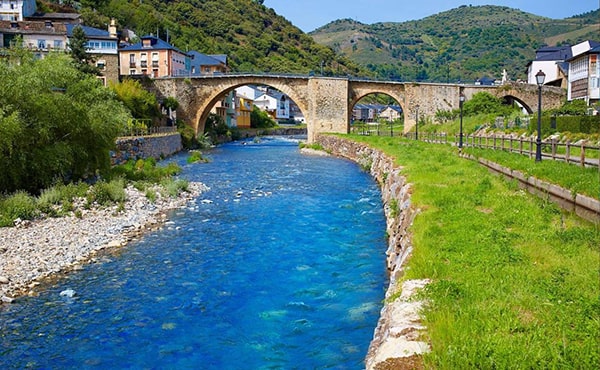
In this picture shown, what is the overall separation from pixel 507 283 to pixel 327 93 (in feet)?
172

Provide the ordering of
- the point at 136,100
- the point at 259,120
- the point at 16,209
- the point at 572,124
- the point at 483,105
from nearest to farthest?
the point at 16,209, the point at 572,124, the point at 136,100, the point at 483,105, the point at 259,120

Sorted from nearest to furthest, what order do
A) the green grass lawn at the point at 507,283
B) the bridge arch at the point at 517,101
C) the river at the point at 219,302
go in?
the green grass lawn at the point at 507,283, the river at the point at 219,302, the bridge arch at the point at 517,101

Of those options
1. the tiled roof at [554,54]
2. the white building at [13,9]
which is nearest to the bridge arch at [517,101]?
the tiled roof at [554,54]

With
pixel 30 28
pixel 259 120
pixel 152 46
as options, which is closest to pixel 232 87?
pixel 152 46

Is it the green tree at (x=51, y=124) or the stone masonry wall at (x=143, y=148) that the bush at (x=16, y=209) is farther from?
the stone masonry wall at (x=143, y=148)

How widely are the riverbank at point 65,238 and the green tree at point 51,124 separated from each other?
2300mm

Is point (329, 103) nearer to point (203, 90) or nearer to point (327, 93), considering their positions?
point (327, 93)

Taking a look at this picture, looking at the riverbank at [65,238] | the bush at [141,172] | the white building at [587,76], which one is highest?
the white building at [587,76]

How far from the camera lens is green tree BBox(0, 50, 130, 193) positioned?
17562 mm

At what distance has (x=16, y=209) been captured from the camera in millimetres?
15336

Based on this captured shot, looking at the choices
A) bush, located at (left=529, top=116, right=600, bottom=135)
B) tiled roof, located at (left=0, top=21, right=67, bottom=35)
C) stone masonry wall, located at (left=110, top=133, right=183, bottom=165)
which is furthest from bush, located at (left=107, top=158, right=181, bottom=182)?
tiled roof, located at (left=0, top=21, right=67, bottom=35)

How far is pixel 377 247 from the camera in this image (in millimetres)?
13656

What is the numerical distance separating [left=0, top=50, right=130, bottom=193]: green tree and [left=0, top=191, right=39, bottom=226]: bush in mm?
1626

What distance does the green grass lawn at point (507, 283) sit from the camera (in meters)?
4.44
